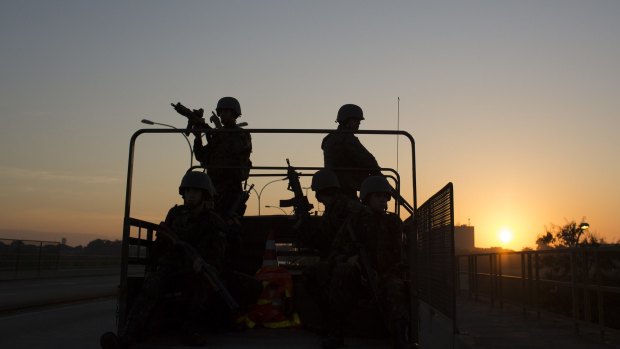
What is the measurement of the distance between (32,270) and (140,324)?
83.2ft

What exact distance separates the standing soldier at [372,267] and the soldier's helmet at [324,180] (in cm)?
91

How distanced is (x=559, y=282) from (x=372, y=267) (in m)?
7.54

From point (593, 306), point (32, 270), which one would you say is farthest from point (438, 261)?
point (32, 270)

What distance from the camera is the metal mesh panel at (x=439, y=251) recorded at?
6070 mm

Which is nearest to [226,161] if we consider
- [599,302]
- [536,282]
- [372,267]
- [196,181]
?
[196,181]

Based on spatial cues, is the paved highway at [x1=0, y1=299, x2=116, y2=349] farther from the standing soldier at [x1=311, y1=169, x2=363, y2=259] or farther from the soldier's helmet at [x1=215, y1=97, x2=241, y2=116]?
the standing soldier at [x1=311, y1=169, x2=363, y2=259]

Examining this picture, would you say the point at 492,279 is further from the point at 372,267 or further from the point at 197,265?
the point at 197,265

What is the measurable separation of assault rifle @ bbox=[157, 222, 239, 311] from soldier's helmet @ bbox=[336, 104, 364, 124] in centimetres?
343

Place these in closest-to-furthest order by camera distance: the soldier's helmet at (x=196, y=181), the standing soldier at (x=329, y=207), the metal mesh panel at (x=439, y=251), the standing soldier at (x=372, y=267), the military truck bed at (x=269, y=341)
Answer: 1. the military truck bed at (x=269, y=341)
2. the standing soldier at (x=372, y=267)
3. the metal mesh panel at (x=439, y=251)
4. the soldier's helmet at (x=196, y=181)
5. the standing soldier at (x=329, y=207)

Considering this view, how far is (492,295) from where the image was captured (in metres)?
18.0

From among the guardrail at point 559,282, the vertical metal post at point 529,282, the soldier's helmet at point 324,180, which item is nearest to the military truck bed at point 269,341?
the soldier's helmet at point 324,180

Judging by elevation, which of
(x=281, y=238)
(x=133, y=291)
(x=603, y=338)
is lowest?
(x=603, y=338)

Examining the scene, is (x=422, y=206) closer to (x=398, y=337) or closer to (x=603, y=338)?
(x=398, y=337)

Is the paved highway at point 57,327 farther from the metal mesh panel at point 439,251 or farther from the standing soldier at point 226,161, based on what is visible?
→ the metal mesh panel at point 439,251
